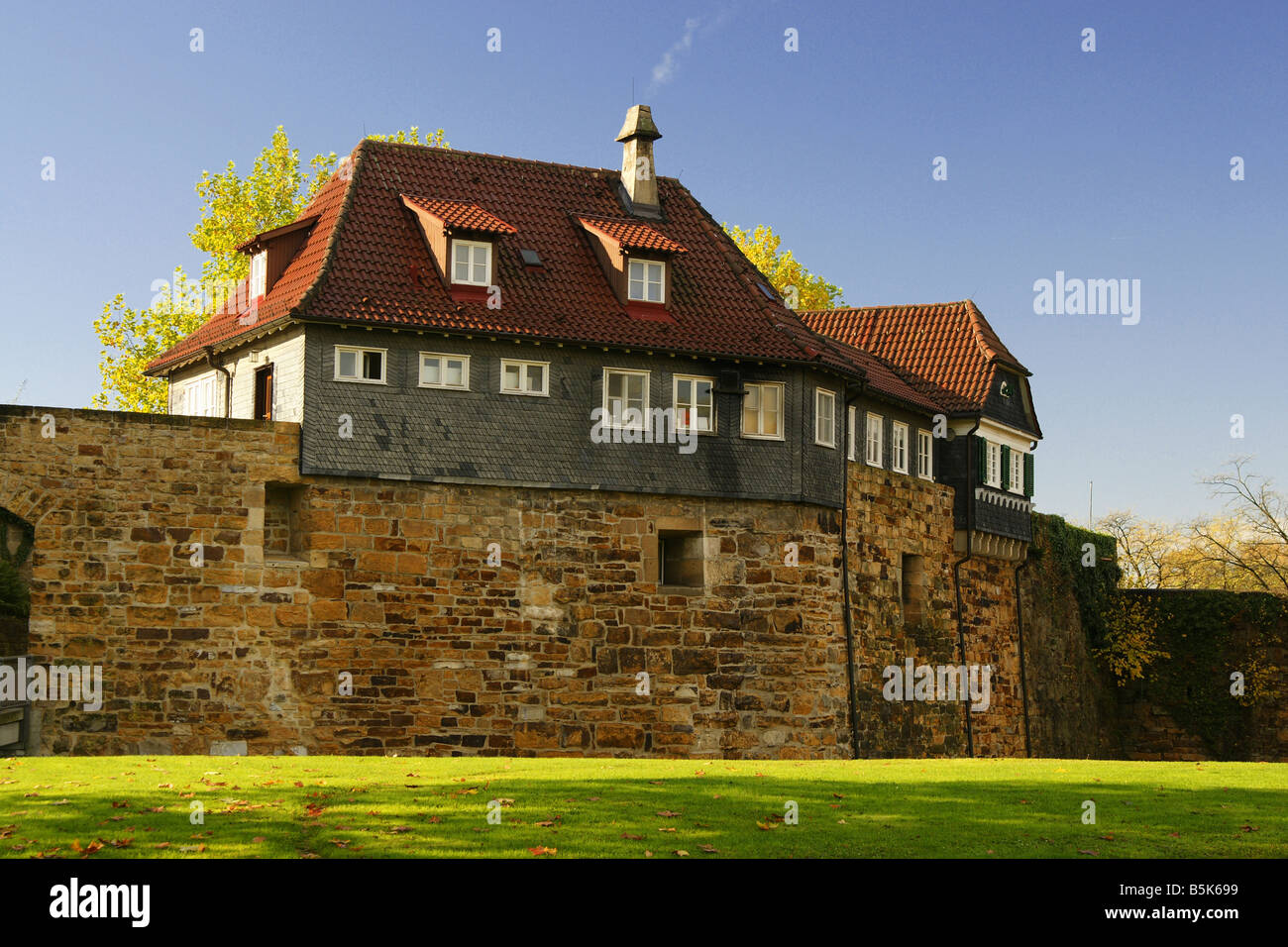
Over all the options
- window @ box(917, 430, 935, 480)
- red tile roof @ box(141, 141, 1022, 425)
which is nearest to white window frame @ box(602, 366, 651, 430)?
red tile roof @ box(141, 141, 1022, 425)

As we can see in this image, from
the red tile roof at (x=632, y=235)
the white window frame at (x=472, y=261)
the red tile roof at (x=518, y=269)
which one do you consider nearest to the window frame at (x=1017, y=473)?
the red tile roof at (x=518, y=269)

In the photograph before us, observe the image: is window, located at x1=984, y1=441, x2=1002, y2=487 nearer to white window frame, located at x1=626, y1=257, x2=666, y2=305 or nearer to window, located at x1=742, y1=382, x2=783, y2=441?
window, located at x1=742, y1=382, x2=783, y2=441

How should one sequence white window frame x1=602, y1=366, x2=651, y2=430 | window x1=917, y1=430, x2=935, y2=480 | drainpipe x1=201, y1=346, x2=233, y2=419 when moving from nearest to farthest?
white window frame x1=602, y1=366, x2=651, y2=430
drainpipe x1=201, y1=346, x2=233, y2=419
window x1=917, y1=430, x2=935, y2=480

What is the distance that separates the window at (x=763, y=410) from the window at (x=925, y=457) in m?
7.81

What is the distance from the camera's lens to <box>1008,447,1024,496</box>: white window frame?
41812mm

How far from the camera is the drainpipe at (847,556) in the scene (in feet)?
105

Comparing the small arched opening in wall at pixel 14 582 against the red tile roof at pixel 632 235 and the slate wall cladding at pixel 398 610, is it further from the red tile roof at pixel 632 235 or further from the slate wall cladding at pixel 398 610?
the red tile roof at pixel 632 235

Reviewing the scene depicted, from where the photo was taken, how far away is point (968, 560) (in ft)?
129

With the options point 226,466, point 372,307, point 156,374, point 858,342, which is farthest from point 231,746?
point 858,342

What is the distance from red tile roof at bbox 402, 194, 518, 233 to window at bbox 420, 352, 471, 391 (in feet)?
8.51

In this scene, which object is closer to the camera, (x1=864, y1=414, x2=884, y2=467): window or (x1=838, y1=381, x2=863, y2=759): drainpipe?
(x1=838, y1=381, x2=863, y2=759): drainpipe

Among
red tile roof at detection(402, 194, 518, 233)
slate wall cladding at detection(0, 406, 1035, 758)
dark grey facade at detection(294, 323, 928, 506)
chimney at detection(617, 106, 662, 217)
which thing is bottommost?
slate wall cladding at detection(0, 406, 1035, 758)

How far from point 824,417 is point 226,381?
1193 centimetres
